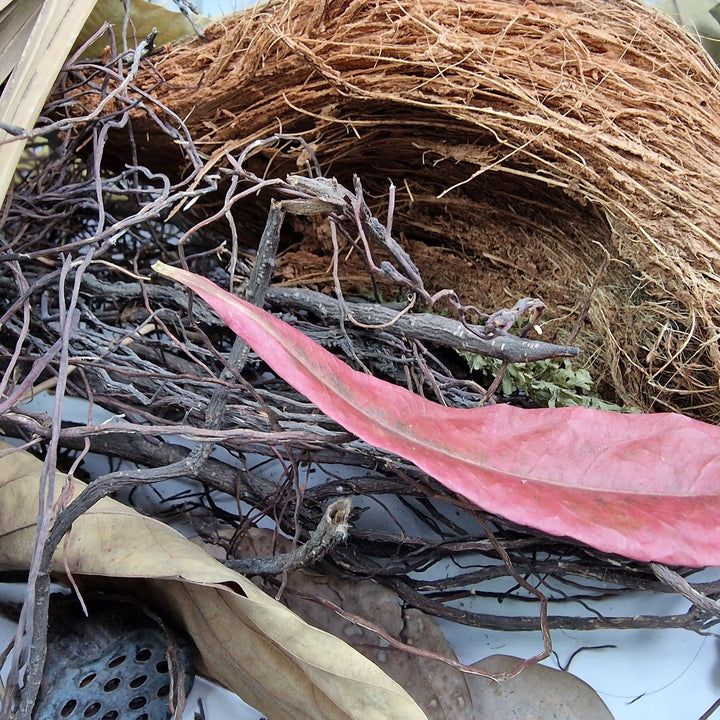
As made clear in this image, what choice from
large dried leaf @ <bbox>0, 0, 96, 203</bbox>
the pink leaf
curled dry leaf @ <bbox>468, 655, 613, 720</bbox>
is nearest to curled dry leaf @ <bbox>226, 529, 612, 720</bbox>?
curled dry leaf @ <bbox>468, 655, 613, 720</bbox>

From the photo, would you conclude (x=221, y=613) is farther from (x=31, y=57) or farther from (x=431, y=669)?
(x=31, y=57)

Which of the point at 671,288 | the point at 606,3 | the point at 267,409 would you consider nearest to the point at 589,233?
the point at 671,288

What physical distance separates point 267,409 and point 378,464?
0.12 m

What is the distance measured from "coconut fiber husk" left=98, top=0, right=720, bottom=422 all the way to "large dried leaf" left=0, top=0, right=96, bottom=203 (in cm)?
8

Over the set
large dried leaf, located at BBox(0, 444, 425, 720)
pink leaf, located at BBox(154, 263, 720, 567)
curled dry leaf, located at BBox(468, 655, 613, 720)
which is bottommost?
curled dry leaf, located at BBox(468, 655, 613, 720)

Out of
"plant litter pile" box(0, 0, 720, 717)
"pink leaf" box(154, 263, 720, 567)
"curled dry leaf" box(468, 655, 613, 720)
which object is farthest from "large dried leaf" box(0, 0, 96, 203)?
"curled dry leaf" box(468, 655, 613, 720)

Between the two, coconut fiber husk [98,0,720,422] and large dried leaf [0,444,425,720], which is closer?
large dried leaf [0,444,425,720]

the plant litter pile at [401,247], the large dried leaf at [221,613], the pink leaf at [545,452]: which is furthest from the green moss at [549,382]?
the large dried leaf at [221,613]

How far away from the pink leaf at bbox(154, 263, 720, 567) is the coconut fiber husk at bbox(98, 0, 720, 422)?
0.14m

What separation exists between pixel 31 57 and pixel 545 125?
15.5 inches

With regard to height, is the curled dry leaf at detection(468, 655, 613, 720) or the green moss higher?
the green moss

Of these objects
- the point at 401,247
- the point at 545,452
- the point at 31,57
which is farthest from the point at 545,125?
the point at 31,57

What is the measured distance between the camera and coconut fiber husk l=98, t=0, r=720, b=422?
494mm

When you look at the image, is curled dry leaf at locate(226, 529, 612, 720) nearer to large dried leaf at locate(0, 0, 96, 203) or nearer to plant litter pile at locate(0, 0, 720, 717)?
plant litter pile at locate(0, 0, 720, 717)
